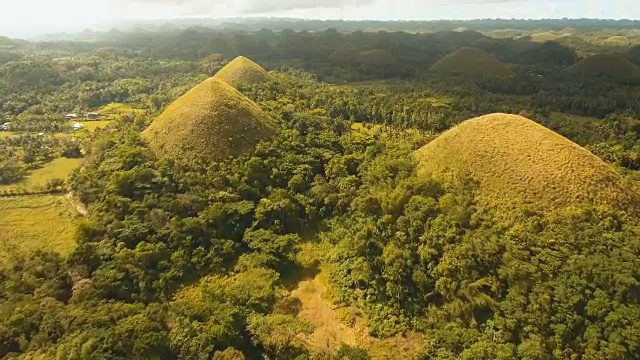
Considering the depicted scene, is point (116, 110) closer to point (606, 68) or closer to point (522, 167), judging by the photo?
point (522, 167)

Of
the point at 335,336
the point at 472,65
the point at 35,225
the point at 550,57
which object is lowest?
the point at 335,336

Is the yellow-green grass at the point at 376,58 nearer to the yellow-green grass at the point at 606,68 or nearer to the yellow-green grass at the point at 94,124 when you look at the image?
the yellow-green grass at the point at 606,68

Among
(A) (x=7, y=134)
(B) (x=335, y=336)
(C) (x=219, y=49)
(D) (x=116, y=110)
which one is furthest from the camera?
(C) (x=219, y=49)

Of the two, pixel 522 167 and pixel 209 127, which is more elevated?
pixel 522 167

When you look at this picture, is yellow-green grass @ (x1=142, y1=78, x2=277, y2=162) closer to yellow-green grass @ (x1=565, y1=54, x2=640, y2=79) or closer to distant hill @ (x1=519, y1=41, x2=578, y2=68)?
yellow-green grass @ (x1=565, y1=54, x2=640, y2=79)

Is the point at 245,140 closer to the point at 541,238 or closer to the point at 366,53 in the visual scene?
the point at 541,238

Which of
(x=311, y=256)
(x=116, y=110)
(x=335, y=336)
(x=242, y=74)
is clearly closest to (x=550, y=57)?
(x=242, y=74)

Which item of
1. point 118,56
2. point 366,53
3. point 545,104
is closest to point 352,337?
point 545,104
